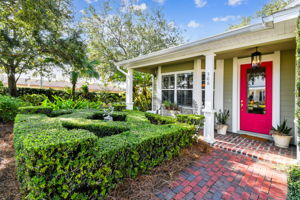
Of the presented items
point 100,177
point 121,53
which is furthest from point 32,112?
point 121,53

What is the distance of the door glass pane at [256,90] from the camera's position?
425 centimetres

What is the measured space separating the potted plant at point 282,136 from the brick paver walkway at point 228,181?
1158 millimetres

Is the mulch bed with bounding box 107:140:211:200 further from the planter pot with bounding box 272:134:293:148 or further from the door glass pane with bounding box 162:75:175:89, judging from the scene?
the door glass pane with bounding box 162:75:175:89

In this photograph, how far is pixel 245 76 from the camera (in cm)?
459

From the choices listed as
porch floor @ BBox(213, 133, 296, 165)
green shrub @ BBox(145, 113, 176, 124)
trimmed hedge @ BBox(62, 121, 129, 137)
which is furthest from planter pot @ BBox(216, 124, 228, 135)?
trimmed hedge @ BBox(62, 121, 129, 137)

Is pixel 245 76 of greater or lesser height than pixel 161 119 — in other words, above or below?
above

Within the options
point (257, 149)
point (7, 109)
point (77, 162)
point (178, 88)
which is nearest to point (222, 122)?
point (257, 149)

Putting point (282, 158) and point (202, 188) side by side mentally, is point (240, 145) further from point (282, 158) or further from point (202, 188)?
point (202, 188)

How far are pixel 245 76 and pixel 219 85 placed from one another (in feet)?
2.73

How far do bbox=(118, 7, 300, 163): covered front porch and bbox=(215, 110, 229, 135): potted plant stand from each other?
0.19 m

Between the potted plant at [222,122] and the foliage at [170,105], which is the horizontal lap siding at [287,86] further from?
the foliage at [170,105]

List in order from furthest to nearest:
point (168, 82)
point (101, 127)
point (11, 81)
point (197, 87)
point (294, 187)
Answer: point (11, 81), point (168, 82), point (197, 87), point (101, 127), point (294, 187)

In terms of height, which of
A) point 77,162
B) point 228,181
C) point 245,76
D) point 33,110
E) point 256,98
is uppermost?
point 245,76

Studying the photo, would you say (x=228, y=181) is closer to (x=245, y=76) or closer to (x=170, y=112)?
(x=245, y=76)
